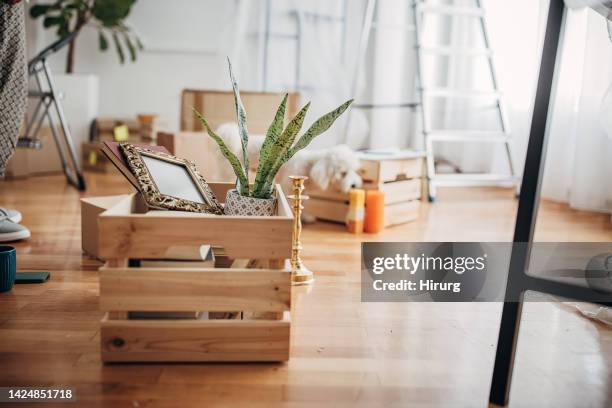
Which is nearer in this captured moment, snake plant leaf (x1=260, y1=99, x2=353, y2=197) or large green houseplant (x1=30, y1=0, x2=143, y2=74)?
snake plant leaf (x1=260, y1=99, x2=353, y2=197)

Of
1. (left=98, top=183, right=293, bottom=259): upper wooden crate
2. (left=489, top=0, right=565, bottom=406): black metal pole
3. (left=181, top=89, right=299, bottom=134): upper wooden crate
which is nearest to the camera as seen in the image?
(left=489, top=0, right=565, bottom=406): black metal pole

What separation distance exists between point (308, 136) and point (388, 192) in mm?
1267

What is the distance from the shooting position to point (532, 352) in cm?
129

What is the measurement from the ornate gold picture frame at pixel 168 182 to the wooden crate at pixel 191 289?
14cm

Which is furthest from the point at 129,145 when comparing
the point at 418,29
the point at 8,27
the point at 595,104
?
the point at 418,29

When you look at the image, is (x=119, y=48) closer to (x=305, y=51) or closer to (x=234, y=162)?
(x=305, y=51)

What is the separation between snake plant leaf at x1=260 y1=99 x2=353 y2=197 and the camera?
1.27m

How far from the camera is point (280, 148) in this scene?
1321 mm

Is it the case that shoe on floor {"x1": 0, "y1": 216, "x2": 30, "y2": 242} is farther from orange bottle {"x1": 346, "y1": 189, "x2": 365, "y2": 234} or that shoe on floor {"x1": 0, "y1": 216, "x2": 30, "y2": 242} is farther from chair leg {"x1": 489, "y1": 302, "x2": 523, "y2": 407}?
chair leg {"x1": 489, "y1": 302, "x2": 523, "y2": 407}

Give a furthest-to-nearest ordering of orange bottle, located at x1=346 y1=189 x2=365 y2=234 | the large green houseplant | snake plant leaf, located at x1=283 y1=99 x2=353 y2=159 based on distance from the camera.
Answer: the large green houseplant → orange bottle, located at x1=346 y1=189 x2=365 y2=234 → snake plant leaf, located at x1=283 y1=99 x2=353 y2=159

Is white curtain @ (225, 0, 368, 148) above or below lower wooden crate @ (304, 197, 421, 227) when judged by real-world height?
above

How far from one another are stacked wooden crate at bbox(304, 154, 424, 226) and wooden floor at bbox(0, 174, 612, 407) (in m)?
0.60

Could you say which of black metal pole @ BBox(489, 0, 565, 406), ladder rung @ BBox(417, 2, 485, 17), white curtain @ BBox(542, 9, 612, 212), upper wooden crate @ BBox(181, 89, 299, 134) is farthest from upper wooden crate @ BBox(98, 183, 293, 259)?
ladder rung @ BBox(417, 2, 485, 17)

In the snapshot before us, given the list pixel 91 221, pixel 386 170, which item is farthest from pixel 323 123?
pixel 386 170
